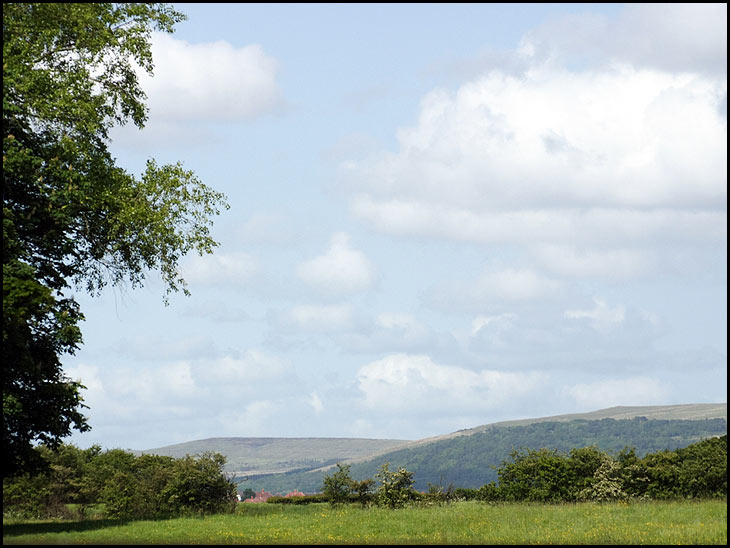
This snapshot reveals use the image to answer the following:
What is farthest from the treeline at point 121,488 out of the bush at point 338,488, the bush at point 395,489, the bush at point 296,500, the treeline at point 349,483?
the bush at point 296,500

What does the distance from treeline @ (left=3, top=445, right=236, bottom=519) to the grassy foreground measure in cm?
312

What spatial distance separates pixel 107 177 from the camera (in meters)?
30.4

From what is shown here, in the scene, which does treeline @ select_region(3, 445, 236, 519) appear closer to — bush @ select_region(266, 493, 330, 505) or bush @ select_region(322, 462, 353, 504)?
bush @ select_region(322, 462, 353, 504)

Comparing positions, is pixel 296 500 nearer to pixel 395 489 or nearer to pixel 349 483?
pixel 349 483

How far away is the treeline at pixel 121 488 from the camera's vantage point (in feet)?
118

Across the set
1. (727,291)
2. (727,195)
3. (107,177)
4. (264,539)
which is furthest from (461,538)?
(107,177)

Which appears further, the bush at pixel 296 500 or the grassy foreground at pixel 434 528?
the bush at pixel 296 500

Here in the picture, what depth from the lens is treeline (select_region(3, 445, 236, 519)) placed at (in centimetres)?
3588

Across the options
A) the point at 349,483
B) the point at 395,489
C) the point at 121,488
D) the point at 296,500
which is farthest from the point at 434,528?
the point at 296,500

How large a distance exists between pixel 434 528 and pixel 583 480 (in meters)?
12.6

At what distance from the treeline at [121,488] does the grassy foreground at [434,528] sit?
3.12 meters

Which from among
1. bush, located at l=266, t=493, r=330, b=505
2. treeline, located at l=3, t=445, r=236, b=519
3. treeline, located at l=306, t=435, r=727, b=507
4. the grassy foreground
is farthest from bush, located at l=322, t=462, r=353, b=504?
bush, located at l=266, t=493, r=330, b=505

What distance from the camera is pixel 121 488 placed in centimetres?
3709

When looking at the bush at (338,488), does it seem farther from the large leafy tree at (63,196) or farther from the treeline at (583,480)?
the large leafy tree at (63,196)
